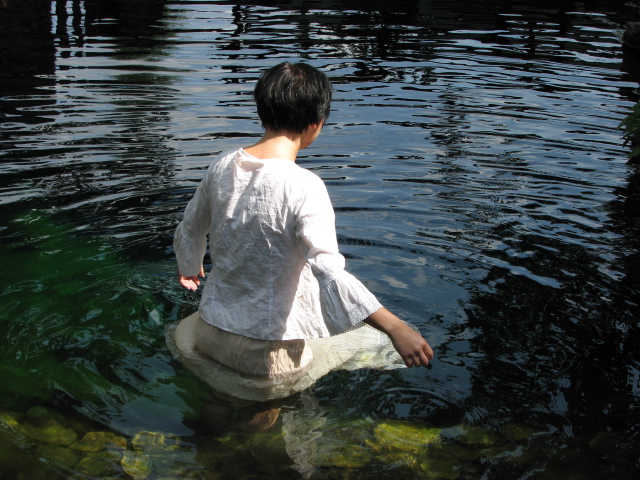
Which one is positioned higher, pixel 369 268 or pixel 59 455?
pixel 369 268

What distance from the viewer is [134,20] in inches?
679

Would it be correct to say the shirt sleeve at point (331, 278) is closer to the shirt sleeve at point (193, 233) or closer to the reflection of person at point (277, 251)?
the reflection of person at point (277, 251)

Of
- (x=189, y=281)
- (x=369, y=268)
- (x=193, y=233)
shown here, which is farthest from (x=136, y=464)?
(x=369, y=268)

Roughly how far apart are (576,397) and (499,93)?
26.5 feet

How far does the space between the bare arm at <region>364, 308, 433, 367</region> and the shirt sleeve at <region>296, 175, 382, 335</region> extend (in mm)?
46

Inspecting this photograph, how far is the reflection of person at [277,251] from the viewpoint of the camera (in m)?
2.72

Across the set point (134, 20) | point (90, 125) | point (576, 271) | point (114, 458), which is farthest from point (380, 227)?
point (134, 20)

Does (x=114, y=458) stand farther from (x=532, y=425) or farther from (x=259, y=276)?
(x=532, y=425)

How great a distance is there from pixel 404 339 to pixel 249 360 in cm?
86

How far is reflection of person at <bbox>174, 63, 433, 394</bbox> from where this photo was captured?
107 inches

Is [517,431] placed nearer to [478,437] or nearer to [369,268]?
[478,437]

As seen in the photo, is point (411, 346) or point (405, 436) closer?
point (411, 346)

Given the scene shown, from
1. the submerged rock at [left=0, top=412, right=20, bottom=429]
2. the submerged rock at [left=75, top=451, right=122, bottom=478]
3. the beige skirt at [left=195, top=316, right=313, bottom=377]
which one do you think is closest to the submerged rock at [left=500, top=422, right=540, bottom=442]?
the beige skirt at [left=195, top=316, right=313, bottom=377]

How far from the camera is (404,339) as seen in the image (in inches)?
105
